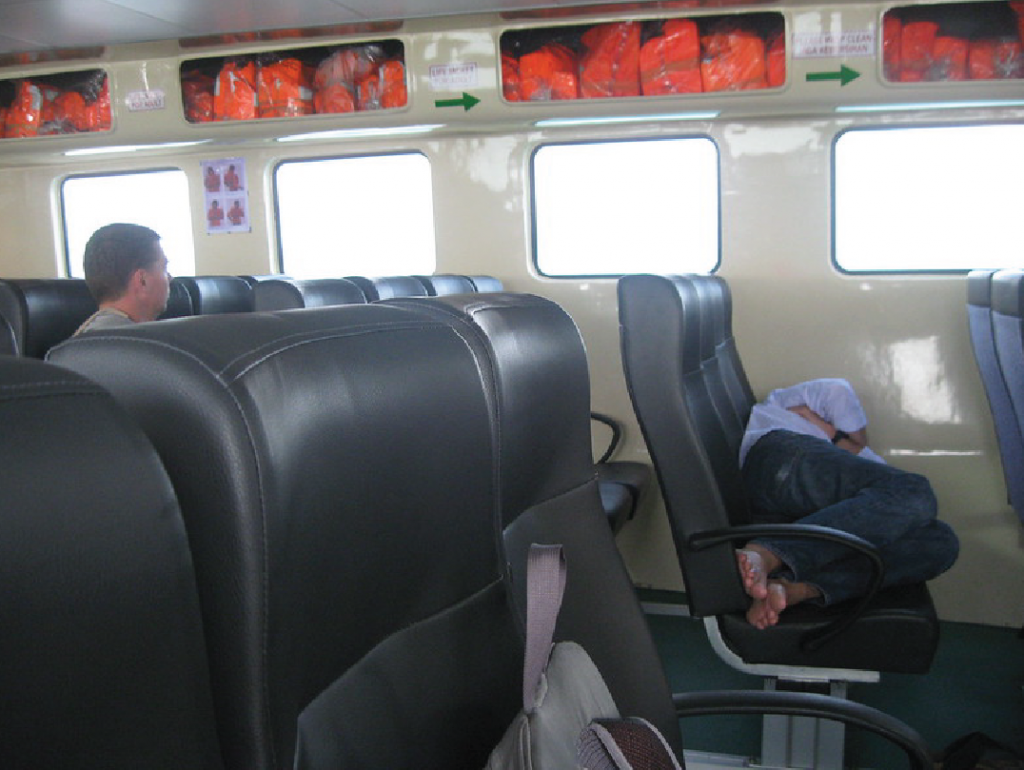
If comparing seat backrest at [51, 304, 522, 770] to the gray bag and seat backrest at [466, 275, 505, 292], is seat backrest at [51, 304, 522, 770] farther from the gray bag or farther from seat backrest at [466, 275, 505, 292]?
seat backrest at [466, 275, 505, 292]

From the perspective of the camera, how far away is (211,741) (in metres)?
0.49

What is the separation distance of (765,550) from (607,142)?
203 centimetres

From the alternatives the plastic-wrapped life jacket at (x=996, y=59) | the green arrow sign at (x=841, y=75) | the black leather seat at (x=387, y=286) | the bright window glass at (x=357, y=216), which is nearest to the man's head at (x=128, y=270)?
the black leather seat at (x=387, y=286)

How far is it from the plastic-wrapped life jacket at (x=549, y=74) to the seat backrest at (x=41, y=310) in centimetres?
188

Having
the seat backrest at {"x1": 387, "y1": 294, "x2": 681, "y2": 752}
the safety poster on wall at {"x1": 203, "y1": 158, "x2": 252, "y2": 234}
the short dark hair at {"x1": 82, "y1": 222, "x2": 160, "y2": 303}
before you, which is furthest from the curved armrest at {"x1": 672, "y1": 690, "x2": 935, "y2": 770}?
the safety poster on wall at {"x1": 203, "y1": 158, "x2": 252, "y2": 234}

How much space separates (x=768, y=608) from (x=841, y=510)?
0.40 metres

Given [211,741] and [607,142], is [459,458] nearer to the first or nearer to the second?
[211,741]

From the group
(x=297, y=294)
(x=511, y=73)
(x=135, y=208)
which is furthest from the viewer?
(x=135, y=208)

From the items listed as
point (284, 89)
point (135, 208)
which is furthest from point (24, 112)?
point (284, 89)

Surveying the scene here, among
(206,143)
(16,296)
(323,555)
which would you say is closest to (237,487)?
(323,555)

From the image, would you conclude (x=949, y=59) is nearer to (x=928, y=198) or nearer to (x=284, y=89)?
(x=928, y=198)

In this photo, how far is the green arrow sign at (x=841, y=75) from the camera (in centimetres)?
322

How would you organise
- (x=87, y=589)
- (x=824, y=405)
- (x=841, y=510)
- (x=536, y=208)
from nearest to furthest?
(x=87, y=589), (x=841, y=510), (x=824, y=405), (x=536, y=208)

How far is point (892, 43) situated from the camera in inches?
126
